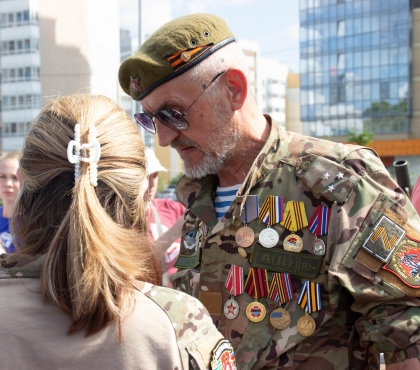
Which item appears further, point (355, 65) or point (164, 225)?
point (355, 65)

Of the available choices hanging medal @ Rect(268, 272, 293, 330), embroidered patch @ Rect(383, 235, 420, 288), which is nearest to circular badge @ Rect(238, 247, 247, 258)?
hanging medal @ Rect(268, 272, 293, 330)

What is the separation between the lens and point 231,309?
216cm

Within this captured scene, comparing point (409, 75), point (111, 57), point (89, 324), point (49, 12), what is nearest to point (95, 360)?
point (89, 324)

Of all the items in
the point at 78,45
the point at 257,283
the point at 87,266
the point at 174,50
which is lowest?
the point at 257,283

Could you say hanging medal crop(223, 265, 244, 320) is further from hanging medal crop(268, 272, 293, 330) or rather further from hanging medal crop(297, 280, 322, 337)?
hanging medal crop(297, 280, 322, 337)

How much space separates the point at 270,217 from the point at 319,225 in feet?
0.66

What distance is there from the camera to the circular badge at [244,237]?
7.11 ft

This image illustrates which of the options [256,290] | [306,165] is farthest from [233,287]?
[306,165]

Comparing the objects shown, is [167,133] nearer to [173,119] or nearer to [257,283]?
[173,119]

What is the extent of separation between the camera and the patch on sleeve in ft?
4.39

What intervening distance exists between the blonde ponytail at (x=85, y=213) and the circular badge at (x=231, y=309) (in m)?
0.75

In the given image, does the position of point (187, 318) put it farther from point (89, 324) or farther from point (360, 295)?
point (360, 295)

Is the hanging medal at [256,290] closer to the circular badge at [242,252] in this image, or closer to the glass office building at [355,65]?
the circular badge at [242,252]

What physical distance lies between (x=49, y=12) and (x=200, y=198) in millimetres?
16671
